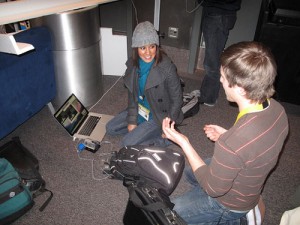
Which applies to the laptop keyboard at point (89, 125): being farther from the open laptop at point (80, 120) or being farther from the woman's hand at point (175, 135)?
the woman's hand at point (175, 135)

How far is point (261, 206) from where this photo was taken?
1371 millimetres

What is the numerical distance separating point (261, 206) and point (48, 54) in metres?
2.02

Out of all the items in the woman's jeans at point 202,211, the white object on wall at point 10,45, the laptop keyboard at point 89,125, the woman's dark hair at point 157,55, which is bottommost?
the laptop keyboard at point 89,125

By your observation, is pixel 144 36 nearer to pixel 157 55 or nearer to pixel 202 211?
pixel 157 55

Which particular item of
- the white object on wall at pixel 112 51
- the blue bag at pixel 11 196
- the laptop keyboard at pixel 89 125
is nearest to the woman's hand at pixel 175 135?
the blue bag at pixel 11 196

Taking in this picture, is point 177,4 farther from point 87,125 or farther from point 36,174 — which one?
point 36,174

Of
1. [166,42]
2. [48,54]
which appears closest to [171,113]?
[48,54]

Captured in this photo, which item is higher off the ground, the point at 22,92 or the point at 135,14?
the point at 135,14

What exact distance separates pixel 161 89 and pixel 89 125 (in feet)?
2.83

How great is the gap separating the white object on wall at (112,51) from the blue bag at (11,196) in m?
1.75

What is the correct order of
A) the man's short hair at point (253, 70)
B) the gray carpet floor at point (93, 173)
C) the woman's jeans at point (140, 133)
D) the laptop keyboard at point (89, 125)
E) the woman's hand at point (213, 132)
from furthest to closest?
1. the laptop keyboard at point (89, 125)
2. the woman's jeans at point (140, 133)
3. the gray carpet floor at point (93, 173)
4. the woman's hand at point (213, 132)
5. the man's short hair at point (253, 70)

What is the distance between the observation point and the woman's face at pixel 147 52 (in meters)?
1.82

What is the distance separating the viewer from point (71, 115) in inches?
89.8

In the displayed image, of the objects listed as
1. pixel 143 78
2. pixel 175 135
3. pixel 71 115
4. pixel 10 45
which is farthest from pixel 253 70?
pixel 71 115
